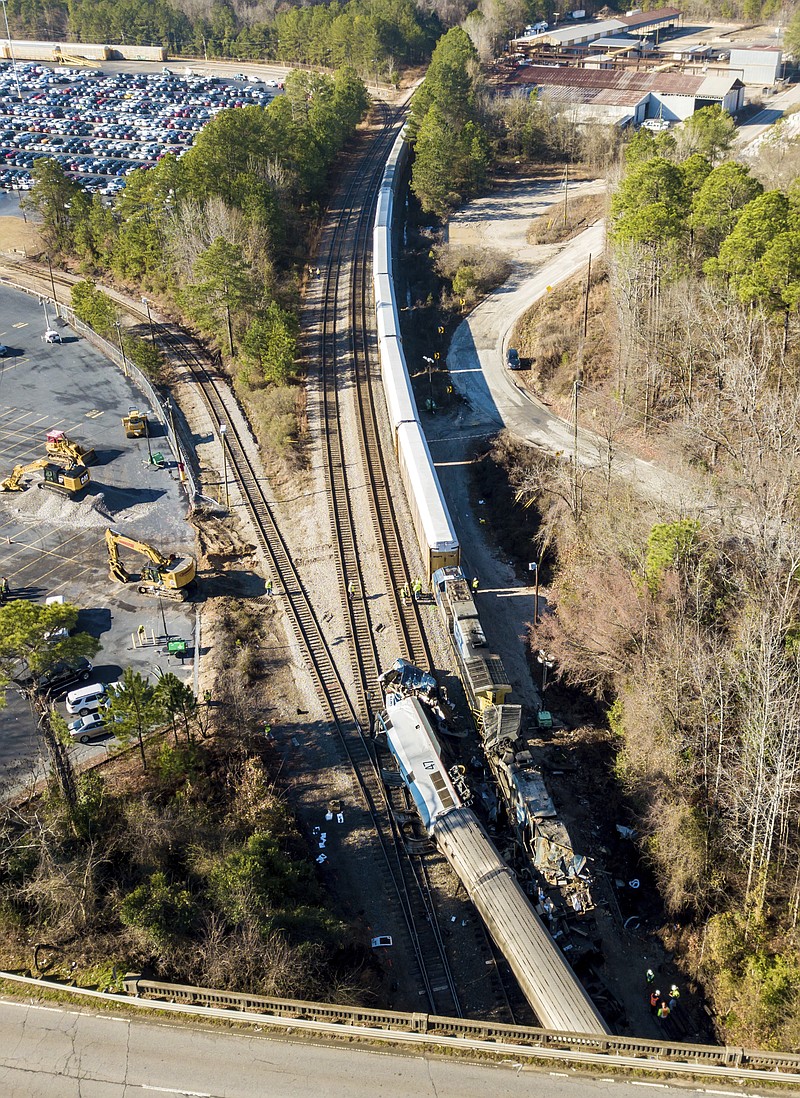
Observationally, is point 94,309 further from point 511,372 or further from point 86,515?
point 511,372

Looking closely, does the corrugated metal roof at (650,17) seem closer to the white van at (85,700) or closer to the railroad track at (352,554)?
the railroad track at (352,554)

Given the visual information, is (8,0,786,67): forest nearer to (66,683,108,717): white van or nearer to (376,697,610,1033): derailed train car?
(66,683,108,717): white van

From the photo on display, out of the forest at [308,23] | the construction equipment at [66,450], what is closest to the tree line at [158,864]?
the construction equipment at [66,450]

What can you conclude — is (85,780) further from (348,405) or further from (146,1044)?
(348,405)

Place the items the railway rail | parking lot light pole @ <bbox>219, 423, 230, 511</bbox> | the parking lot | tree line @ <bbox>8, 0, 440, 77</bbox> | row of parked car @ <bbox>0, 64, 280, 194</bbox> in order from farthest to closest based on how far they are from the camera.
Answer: tree line @ <bbox>8, 0, 440, 77</bbox>
row of parked car @ <bbox>0, 64, 280, 194</bbox>
parking lot light pole @ <bbox>219, 423, 230, 511</bbox>
the parking lot
the railway rail

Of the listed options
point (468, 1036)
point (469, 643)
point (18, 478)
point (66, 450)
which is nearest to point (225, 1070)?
point (468, 1036)

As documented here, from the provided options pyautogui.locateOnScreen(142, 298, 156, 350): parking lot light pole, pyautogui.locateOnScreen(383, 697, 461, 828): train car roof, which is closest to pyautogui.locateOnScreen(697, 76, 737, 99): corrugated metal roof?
pyautogui.locateOnScreen(142, 298, 156, 350): parking lot light pole
